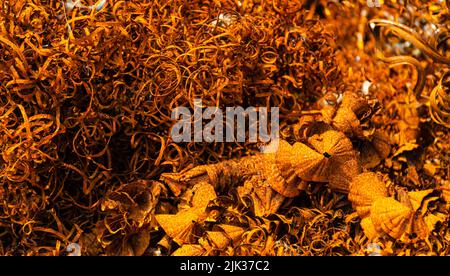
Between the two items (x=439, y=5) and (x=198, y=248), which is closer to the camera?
(x=198, y=248)

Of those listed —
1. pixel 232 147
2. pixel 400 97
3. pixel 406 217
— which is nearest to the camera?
pixel 406 217

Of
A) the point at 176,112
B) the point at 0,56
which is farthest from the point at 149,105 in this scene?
the point at 0,56

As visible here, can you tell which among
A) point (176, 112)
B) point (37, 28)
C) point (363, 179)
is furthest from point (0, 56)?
point (363, 179)

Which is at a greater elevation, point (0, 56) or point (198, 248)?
point (0, 56)

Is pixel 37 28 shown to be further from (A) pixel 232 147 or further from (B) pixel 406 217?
(B) pixel 406 217

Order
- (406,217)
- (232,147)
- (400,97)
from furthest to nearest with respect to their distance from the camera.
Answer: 1. (400,97)
2. (232,147)
3. (406,217)

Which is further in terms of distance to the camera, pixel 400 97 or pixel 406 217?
pixel 400 97

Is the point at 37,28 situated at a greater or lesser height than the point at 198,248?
greater
